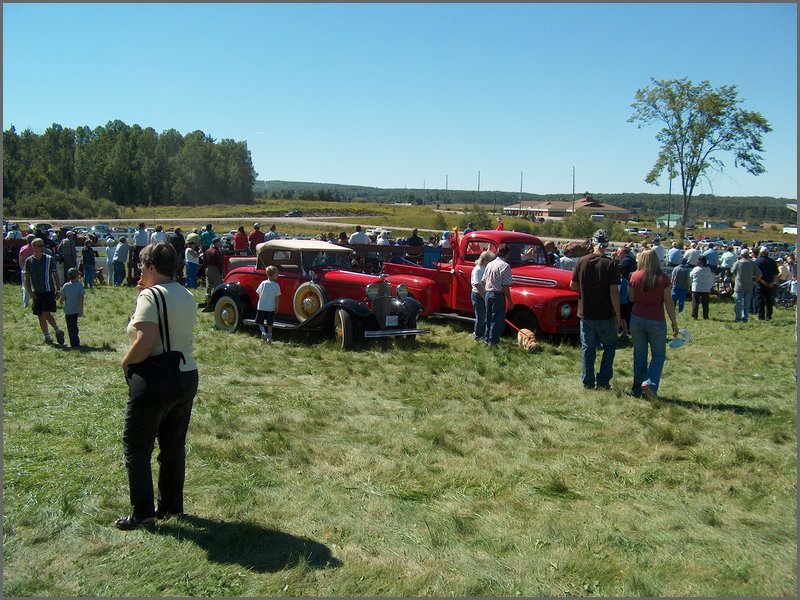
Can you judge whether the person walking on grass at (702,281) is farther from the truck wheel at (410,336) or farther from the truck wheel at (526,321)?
the truck wheel at (410,336)

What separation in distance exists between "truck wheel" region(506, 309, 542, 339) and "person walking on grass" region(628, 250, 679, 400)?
12.5 ft

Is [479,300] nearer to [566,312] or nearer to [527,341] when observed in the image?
[527,341]

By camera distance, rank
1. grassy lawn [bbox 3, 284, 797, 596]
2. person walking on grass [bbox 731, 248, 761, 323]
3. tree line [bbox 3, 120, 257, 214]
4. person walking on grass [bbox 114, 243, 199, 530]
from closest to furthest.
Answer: grassy lawn [bbox 3, 284, 797, 596]
person walking on grass [bbox 114, 243, 199, 530]
person walking on grass [bbox 731, 248, 761, 323]
tree line [bbox 3, 120, 257, 214]

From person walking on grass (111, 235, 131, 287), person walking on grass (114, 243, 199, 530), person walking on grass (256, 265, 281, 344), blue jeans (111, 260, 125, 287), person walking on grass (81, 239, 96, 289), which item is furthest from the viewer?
blue jeans (111, 260, 125, 287)

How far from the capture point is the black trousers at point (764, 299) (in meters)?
15.2

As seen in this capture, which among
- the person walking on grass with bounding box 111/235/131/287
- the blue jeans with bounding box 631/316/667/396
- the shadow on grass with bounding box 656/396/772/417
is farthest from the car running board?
the person walking on grass with bounding box 111/235/131/287

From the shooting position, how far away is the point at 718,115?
34.3 m

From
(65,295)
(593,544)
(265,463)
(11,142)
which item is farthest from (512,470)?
(11,142)

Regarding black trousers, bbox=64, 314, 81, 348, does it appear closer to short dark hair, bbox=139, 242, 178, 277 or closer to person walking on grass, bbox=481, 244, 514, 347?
person walking on grass, bbox=481, 244, 514, 347

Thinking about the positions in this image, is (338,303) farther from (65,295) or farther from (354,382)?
(65,295)

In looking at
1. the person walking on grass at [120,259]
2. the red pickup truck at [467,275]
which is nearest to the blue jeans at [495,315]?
the red pickup truck at [467,275]

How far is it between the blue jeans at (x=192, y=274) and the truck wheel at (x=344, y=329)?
330 inches

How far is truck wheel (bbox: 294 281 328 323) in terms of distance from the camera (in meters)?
11.5

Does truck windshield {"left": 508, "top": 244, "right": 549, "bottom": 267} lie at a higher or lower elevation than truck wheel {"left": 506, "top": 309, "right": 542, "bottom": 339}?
higher
